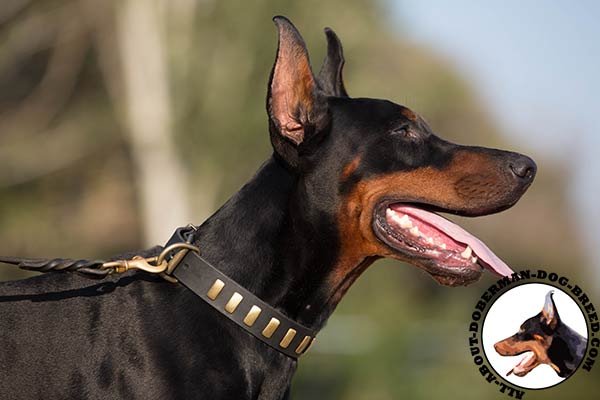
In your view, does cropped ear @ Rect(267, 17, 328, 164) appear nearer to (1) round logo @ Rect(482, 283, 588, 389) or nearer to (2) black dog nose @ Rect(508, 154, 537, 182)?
(2) black dog nose @ Rect(508, 154, 537, 182)

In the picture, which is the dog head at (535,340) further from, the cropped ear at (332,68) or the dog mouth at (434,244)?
the cropped ear at (332,68)

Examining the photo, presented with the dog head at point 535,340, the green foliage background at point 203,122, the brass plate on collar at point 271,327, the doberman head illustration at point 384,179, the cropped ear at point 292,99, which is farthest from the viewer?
the green foliage background at point 203,122

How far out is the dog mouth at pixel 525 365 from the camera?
4809mm

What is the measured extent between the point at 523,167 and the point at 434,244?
52cm

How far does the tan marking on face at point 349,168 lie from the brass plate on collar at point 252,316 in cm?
71

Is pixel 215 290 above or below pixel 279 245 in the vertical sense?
below

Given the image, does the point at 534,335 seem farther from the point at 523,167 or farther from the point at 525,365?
the point at 523,167

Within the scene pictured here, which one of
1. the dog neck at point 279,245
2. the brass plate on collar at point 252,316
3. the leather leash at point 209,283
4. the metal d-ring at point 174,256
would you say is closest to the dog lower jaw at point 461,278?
the dog neck at point 279,245

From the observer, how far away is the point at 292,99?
406 cm

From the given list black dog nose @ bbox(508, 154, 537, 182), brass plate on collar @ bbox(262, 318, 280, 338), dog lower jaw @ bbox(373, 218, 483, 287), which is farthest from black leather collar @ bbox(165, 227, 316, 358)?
black dog nose @ bbox(508, 154, 537, 182)

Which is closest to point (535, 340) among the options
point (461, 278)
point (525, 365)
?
point (525, 365)

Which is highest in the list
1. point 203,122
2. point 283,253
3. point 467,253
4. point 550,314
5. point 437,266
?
point 467,253

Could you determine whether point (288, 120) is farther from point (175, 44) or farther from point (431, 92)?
point (431, 92)

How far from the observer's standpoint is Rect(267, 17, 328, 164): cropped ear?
394 centimetres
